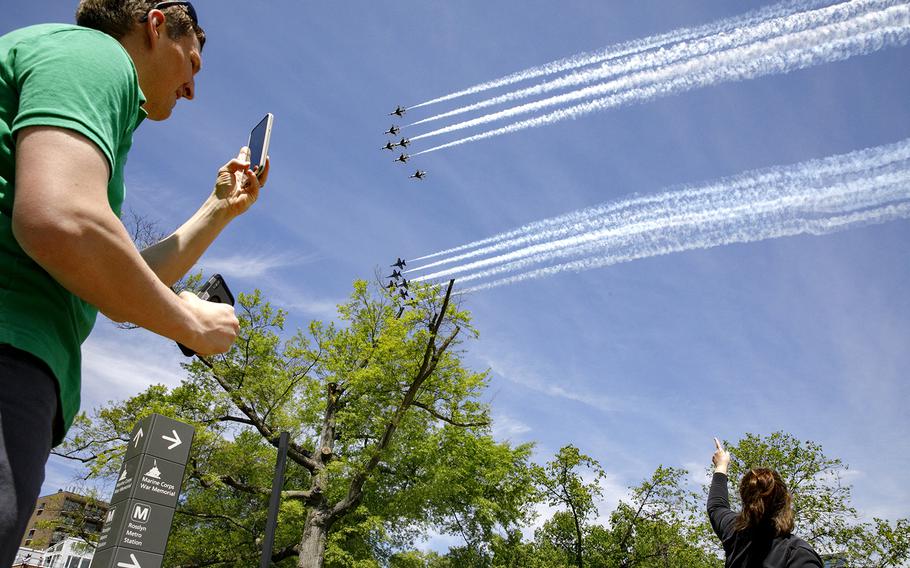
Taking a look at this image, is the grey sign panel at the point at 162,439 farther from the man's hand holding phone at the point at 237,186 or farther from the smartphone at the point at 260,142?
the man's hand holding phone at the point at 237,186

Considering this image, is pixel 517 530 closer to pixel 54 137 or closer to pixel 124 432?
pixel 124 432

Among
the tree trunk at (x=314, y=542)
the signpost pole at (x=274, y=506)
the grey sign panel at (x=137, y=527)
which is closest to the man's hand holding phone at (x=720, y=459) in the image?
the signpost pole at (x=274, y=506)

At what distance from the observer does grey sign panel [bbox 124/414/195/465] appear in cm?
1328

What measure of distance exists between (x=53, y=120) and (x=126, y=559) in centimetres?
1403

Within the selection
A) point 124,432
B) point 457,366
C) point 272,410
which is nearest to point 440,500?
point 457,366

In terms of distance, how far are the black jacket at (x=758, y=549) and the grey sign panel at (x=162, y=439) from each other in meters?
12.6

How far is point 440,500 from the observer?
23.8m

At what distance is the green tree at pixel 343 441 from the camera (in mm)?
21875

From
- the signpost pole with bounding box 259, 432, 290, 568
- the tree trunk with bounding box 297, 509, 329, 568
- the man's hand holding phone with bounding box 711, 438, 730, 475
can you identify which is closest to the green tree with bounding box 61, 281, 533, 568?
the tree trunk with bounding box 297, 509, 329, 568

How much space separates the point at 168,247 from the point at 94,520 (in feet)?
89.5

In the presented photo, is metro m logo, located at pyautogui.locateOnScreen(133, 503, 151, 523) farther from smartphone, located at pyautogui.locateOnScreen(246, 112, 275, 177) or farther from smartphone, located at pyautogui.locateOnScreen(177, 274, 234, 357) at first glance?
smartphone, located at pyautogui.locateOnScreen(177, 274, 234, 357)

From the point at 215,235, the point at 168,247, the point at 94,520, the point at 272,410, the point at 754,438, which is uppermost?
the point at 754,438

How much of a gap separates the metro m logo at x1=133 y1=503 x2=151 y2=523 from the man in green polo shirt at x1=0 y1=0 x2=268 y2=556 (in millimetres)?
13611

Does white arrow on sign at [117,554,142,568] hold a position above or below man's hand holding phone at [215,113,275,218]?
below
